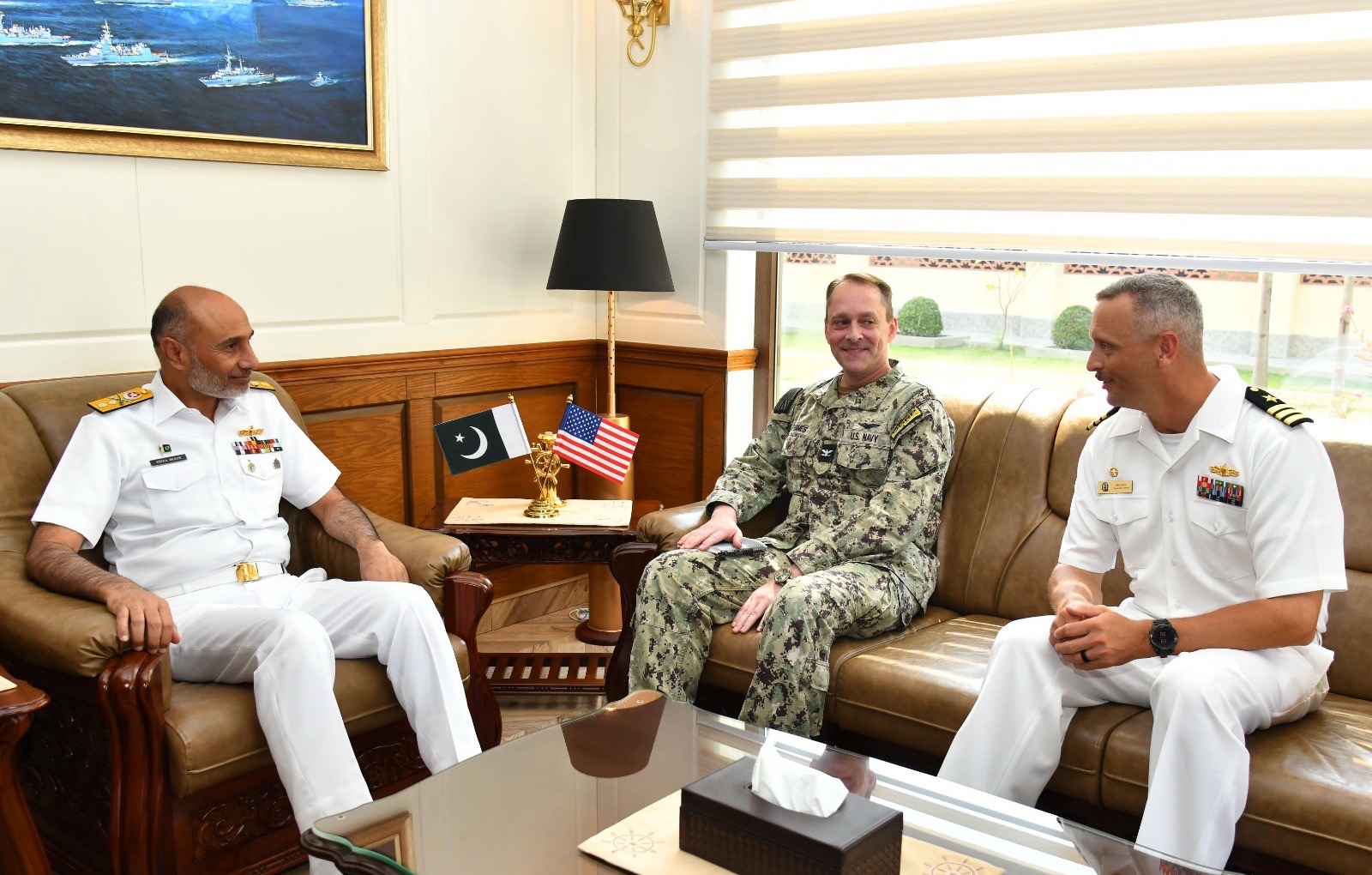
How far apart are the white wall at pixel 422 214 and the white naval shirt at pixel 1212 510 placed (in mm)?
1727

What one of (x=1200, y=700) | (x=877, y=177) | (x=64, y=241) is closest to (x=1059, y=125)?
(x=877, y=177)

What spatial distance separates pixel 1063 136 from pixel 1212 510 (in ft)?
4.17

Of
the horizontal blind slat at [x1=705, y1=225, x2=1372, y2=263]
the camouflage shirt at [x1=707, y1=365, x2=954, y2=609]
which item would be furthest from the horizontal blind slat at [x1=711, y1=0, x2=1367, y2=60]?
the camouflage shirt at [x1=707, y1=365, x2=954, y2=609]

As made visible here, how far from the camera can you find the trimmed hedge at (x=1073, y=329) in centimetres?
327

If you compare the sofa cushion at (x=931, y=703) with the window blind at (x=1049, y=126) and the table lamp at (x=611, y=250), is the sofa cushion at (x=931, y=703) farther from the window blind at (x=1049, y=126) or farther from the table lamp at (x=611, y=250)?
the table lamp at (x=611, y=250)

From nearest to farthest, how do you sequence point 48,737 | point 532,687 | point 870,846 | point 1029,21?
1. point 870,846
2. point 48,737
3. point 1029,21
4. point 532,687

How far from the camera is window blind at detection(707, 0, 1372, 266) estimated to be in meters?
2.72

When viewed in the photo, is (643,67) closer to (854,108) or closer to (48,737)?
(854,108)

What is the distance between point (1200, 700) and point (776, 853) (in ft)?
2.99

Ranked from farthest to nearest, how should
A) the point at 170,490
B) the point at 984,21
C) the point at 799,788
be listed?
1. the point at 984,21
2. the point at 170,490
3. the point at 799,788

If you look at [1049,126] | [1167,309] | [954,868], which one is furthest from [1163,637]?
[1049,126]

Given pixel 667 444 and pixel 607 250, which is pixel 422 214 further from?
pixel 667 444

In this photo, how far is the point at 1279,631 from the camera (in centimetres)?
209

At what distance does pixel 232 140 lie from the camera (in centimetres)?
306
